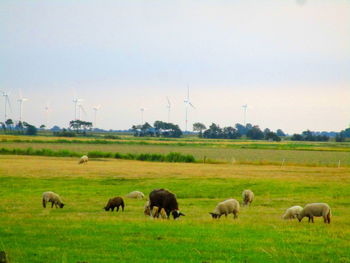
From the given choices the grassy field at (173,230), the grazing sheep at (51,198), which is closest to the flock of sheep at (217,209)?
the grassy field at (173,230)

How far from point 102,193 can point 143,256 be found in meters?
23.3

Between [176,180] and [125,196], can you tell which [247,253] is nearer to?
[125,196]

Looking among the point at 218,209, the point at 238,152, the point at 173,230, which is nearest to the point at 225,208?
the point at 218,209

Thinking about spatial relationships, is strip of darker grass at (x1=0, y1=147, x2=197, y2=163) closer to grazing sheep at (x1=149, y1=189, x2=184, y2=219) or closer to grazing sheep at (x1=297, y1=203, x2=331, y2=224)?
grazing sheep at (x1=149, y1=189, x2=184, y2=219)

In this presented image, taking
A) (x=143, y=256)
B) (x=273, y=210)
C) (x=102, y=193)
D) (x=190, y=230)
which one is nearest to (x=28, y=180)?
(x=102, y=193)

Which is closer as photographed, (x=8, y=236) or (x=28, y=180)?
(x=8, y=236)

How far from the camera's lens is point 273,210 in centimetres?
3125

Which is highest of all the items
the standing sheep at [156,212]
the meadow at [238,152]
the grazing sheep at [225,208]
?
the meadow at [238,152]

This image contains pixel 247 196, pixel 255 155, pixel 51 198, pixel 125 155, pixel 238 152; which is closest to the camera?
pixel 51 198

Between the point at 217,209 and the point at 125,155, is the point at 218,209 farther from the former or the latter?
the point at 125,155

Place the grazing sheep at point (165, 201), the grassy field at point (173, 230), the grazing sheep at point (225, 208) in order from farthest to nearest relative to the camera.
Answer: the grazing sheep at point (225, 208), the grazing sheep at point (165, 201), the grassy field at point (173, 230)

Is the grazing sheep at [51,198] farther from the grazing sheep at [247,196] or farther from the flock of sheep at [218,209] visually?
the grazing sheep at [247,196]

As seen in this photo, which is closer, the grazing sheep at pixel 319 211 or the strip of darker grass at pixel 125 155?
the grazing sheep at pixel 319 211

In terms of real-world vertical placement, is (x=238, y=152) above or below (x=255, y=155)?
above
